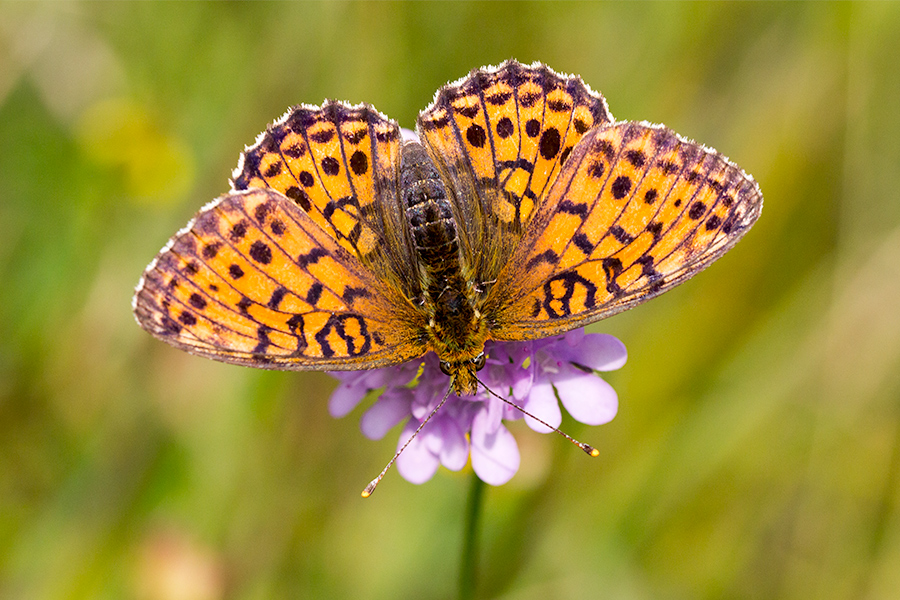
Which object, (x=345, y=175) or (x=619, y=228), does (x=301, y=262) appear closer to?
(x=345, y=175)

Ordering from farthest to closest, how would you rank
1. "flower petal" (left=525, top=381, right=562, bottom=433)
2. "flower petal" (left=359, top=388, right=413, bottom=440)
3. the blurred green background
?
1. the blurred green background
2. "flower petal" (left=359, top=388, right=413, bottom=440)
3. "flower petal" (left=525, top=381, right=562, bottom=433)

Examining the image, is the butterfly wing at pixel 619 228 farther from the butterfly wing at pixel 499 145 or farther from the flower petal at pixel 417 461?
the flower petal at pixel 417 461

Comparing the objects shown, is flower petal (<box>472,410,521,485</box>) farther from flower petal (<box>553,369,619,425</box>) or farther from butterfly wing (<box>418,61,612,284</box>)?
butterfly wing (<box>418,61,612,284</box>)

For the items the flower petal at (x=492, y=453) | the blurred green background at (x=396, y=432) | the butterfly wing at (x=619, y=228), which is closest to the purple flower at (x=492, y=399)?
the flower petal at (x=492, y=453)

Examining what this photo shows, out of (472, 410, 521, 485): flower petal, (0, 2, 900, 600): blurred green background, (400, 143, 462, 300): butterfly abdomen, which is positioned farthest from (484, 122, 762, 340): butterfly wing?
(0, 2, 900, 600): blurred green background

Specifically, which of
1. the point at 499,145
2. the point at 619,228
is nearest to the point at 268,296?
the point at 499,145
